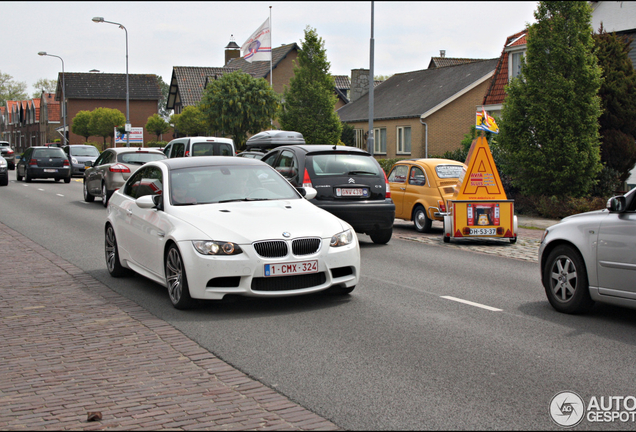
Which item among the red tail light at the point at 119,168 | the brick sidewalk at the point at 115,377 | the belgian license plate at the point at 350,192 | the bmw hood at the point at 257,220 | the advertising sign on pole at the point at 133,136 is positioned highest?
the advertising sign on pole at the point at 133,136

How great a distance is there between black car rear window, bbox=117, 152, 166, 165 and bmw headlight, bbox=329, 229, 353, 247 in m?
13.6

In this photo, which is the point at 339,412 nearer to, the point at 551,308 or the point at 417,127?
the point at 551,308

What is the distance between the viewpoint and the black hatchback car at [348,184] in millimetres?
12602

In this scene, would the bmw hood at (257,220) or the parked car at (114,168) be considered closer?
the bmw hood at (257,220)

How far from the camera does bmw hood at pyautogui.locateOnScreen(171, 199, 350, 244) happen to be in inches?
284

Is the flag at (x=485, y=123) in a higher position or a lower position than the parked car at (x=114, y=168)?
higher

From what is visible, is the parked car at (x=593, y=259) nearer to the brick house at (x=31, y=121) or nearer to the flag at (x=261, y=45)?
the flag at (x=261, y=45)

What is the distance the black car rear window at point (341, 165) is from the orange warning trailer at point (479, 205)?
1.89 meters

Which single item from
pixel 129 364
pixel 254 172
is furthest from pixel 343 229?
pixel 129 364

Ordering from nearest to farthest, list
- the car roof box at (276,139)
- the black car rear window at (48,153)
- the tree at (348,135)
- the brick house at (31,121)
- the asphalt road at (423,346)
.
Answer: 1. the asphalt road at (423,346)
2. the car roof box at (276,139)
3. the black car rear window at (48,153)
4. the tree at (348,135)
5. the brick house at (31,121)

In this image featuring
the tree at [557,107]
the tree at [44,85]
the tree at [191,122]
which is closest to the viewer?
the tree at [557,107]

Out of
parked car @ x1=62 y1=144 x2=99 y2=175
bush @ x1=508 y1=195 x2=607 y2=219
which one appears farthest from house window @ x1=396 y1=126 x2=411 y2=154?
bush @ x1=508 y1=195 x2=607 y2=219

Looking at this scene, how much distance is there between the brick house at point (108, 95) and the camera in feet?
276

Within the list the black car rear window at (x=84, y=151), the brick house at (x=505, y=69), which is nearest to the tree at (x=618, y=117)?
the brick house at (x=505, y=69)
